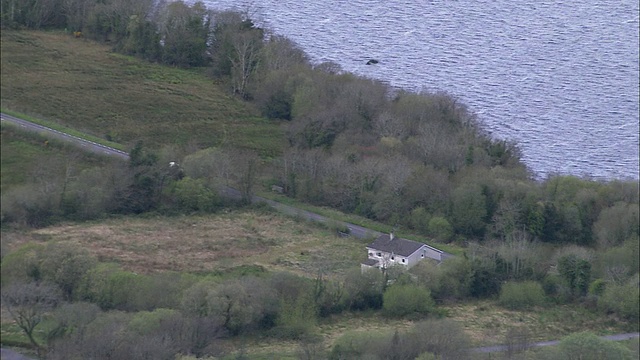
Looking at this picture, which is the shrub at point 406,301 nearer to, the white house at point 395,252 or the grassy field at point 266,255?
the grassy field at point 266,255

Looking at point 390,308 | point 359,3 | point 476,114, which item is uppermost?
point 359,3

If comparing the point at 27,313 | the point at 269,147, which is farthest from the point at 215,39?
the point at 27,313

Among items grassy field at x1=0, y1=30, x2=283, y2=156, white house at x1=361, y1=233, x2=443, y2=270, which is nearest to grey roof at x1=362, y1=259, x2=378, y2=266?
white house at x1=361, y1=233, x2=443, y2=270

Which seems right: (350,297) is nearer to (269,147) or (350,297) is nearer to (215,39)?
(269,147)

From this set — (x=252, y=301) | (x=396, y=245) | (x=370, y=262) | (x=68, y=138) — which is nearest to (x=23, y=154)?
(x=68, y=138)

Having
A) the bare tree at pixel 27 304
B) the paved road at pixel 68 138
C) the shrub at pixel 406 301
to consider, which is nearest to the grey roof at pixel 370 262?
the shrub at pixel 406 301

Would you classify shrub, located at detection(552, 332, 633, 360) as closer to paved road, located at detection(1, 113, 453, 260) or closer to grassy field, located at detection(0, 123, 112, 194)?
paved road, located at detection(1, 113, 453, 260)
